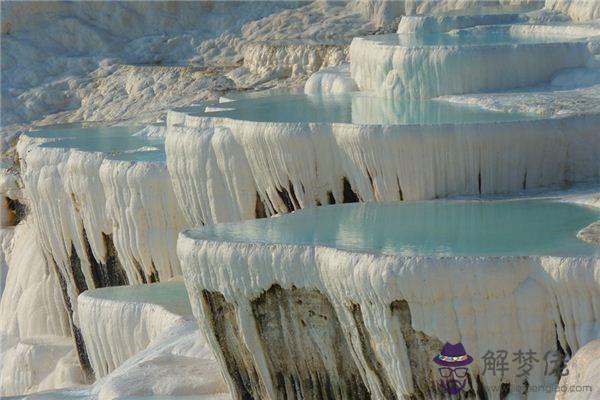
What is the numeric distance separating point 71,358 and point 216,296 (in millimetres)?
4810

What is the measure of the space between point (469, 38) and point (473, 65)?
2.32m

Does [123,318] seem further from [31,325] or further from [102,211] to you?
[31,325]

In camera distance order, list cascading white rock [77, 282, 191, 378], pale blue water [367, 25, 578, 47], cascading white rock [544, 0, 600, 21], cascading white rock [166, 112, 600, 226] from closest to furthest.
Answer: cascading white rock [166, 112, 600, 226]
cascading white rock [77, 282, 191, 378]
pale blue water [367, 25, 578, 47]
cascading white rock [544, 0, 600, 21]

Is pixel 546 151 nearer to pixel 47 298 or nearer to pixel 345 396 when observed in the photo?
pixel 345 396

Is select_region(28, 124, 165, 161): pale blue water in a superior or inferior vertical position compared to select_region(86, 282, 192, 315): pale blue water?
superior

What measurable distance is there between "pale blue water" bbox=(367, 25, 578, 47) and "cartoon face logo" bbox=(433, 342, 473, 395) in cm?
550

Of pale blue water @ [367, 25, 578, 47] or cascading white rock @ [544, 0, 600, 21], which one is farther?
cascading white rock @ [544, 0, 600, 21]

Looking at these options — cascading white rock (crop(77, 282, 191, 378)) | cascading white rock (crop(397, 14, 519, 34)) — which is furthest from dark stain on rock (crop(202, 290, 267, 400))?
cascading white rock (crop(397, 14, 519, 34))

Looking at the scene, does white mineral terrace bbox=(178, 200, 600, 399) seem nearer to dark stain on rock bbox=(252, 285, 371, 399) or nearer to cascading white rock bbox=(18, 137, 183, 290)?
dark stain on rock bbox=(252, 285, 371, 399)

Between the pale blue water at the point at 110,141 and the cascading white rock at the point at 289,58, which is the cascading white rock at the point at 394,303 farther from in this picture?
the cascading white rock at the point at 289,58

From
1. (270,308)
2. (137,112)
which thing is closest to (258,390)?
(270,308)

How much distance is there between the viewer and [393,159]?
10680 mm

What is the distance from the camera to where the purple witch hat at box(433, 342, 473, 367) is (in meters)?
8.49

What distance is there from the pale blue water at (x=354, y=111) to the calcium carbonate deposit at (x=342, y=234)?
4cm
